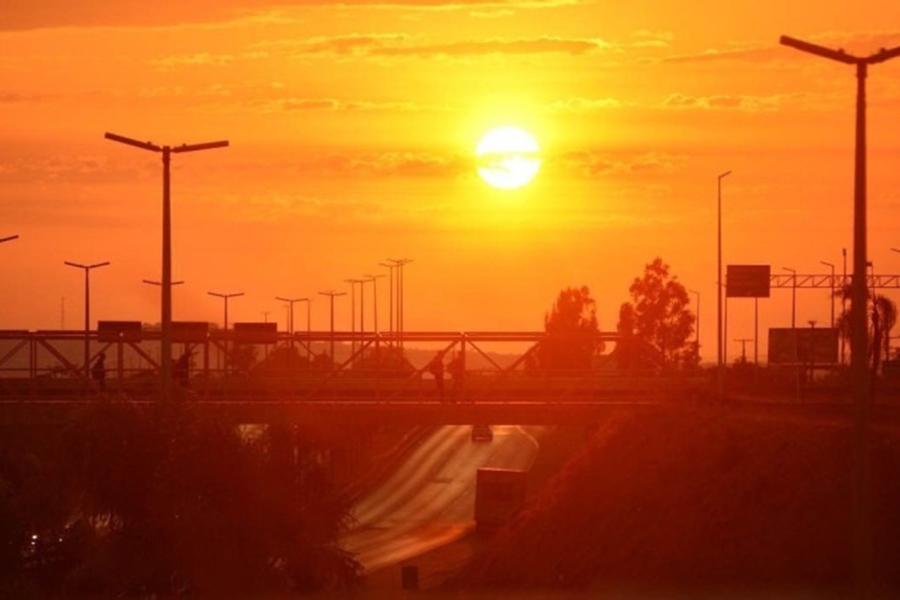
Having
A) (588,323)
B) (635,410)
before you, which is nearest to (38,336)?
(635,410)

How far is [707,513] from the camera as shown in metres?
48.8

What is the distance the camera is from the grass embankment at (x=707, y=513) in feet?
145

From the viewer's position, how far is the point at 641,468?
56.0m

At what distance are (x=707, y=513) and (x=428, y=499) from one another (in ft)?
183

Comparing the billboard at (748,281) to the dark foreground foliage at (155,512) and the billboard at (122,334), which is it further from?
the dark foreground foliage at (155,512)

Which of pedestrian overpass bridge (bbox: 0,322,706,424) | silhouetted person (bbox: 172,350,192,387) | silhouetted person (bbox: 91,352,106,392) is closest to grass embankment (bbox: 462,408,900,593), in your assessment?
pedestrian overpass bridge (bbox: 0,322,706,424)

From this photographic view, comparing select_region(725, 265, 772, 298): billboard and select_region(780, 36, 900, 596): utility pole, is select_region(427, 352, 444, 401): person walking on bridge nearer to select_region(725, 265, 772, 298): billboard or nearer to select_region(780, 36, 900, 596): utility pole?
select_region(725, 265, 772, 298): billboard

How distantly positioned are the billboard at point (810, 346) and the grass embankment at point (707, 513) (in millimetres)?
29844

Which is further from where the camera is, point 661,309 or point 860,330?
point 661,309

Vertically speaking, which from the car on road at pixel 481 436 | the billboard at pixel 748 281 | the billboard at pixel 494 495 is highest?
the billboard at pixel 748 281

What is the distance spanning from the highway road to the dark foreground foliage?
21.9m

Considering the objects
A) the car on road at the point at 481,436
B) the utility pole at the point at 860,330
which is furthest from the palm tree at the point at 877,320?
the car on road at the point at 481,436

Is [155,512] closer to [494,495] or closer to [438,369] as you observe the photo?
[438,369]

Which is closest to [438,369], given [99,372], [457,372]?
[457,372]
